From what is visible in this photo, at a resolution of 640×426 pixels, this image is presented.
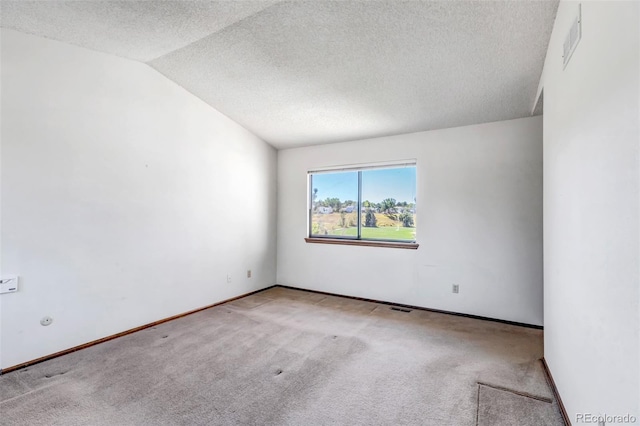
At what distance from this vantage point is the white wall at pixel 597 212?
968 millimetres

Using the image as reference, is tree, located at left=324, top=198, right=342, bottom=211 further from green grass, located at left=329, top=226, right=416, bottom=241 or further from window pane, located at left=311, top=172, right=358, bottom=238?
green grass, located at left=329, top=226, right=416, bottom=241

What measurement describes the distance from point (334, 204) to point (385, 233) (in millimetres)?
945

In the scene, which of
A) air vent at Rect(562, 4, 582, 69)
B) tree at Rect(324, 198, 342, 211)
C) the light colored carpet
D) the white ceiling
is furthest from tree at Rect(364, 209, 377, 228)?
air vent at Rect(562, 4, 582, 69)

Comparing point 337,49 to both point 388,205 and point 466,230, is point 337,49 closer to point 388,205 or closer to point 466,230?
point 388,205

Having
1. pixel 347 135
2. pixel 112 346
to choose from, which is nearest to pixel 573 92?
pixel 347 135

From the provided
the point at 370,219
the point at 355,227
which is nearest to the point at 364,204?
the point at 370,219

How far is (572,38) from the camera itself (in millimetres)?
1538

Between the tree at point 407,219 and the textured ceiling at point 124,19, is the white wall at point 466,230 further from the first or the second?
the textured ceiling at point 124,19

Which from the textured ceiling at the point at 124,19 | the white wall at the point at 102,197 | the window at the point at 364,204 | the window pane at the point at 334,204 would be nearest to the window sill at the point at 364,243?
the window at the point at 364,204

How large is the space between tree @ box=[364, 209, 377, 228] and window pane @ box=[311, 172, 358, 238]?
0.54ft

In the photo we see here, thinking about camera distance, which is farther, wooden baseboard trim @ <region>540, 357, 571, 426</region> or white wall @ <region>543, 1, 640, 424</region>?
wooden baseboard trim @ <region>540, 357, 571, 426</region>

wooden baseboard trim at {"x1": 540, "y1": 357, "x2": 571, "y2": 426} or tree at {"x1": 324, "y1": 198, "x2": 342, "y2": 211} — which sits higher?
tree at {"x1": 324, "y1": 198, "x2": 342, "y2": 211}

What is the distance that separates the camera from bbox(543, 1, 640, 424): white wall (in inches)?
38.1

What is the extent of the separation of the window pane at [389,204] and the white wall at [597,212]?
2028 mm
